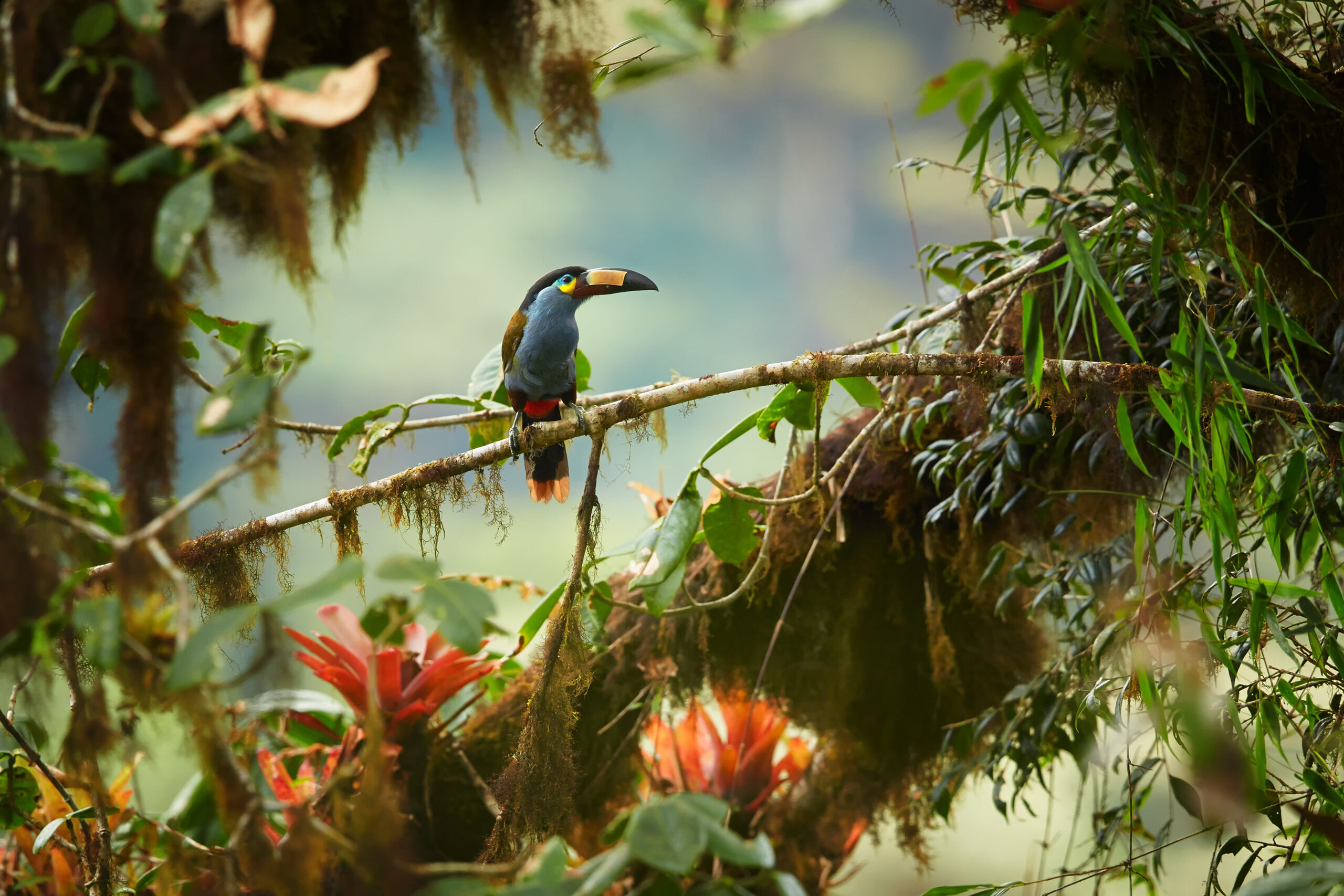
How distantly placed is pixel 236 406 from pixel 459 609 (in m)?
0.24

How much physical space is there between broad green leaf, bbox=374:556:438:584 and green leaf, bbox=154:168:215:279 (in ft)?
0.88

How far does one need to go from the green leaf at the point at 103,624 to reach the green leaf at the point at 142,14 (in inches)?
16.4

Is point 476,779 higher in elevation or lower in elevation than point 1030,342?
lower

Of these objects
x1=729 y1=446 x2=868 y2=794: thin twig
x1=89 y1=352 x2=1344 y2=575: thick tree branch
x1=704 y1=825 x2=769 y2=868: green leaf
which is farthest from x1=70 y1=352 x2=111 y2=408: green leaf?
x1=704 y1=825 x2=769 y2=868: green leaf

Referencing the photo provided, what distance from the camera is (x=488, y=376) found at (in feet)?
8.66

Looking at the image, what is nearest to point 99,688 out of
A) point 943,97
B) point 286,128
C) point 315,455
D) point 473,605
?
point 473,605

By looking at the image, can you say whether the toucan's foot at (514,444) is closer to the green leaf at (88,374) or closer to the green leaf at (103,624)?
the green leaf at (88,374)

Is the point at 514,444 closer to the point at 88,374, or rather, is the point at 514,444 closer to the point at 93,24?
the point at 88,374

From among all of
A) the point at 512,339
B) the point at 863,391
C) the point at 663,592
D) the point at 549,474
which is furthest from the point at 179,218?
the point at 549,474

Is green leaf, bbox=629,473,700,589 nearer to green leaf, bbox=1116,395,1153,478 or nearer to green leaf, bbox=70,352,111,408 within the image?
green leaf, bbox=1116,395,1153,478

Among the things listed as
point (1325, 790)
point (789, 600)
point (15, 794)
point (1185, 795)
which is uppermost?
point (789, 600)

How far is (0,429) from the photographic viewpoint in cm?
69

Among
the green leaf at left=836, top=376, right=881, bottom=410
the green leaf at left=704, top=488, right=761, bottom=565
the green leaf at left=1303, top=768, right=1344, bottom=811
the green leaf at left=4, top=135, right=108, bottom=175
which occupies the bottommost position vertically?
the green leaf at left=1303, top=768, right=1344, bottom=811

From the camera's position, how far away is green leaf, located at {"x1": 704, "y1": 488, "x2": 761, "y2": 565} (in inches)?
67.4
